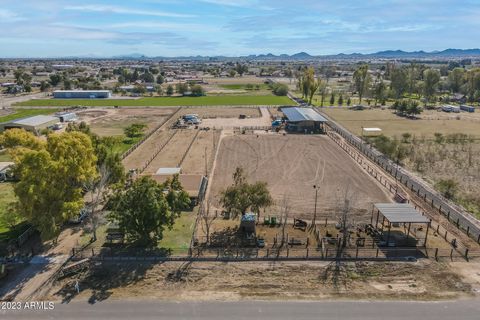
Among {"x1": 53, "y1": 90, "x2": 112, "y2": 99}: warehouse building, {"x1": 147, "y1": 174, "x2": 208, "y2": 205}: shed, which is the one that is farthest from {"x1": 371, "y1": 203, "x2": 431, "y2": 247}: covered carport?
{"x1": 53, "y1": 90, "x2": 112, "y2": 99}: warehouse building

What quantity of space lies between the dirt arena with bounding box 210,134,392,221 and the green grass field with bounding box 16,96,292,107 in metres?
46.6

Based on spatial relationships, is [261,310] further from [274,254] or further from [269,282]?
[274,254]

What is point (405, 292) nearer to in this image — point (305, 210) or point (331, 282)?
point (331, 282)

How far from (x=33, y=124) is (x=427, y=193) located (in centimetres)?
6946

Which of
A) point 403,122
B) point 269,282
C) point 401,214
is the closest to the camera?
point 269,282

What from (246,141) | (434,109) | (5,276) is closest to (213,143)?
(246,141)

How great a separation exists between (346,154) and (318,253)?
3054 cm

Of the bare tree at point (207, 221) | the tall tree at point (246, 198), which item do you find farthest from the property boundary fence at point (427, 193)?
the bare tree at point (207, 221)

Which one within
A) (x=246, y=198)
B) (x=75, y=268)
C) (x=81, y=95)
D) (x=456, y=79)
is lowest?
(x=75, y=268)

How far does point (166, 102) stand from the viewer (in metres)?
112

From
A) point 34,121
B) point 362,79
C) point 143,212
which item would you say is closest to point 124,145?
point 34,121

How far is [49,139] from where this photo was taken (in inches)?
1153

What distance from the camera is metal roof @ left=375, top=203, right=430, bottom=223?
29.8 meters

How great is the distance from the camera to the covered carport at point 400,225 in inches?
1175
